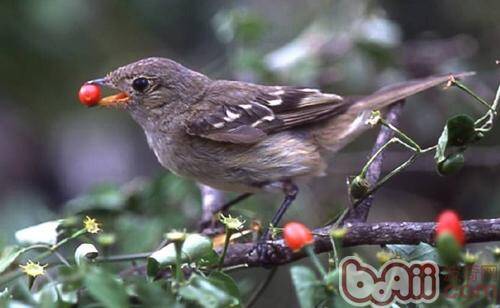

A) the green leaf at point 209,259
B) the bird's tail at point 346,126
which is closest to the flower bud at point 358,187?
the green leaf at point 209,259

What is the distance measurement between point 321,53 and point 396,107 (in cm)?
141

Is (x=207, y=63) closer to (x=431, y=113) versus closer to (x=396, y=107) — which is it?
(x=431, y=113)

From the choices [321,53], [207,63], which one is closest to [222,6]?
[207,63]

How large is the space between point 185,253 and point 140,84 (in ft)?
7.64

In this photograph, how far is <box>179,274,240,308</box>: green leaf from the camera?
93.8 inches

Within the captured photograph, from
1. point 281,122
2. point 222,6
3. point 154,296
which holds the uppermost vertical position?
point 222,6

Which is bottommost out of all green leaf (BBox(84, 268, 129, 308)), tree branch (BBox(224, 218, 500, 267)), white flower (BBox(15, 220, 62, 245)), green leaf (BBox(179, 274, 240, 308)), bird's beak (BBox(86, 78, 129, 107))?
green leaf (BBox(84, 268, 129, 308))

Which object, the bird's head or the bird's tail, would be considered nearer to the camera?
the bird's head

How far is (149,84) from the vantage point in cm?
502

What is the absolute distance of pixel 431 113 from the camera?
6082 millimetres

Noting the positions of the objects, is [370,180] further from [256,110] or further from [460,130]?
[256,110]

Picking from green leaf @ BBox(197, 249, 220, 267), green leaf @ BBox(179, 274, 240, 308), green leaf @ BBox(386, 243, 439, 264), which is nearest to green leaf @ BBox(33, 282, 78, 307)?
green leaf @ BBox(179, 274, 240, 308)

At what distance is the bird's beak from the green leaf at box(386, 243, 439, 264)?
7.95 feet

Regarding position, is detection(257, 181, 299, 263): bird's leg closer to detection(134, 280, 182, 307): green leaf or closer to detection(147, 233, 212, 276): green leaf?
detection(147, 233, 212, 276): green leaf
